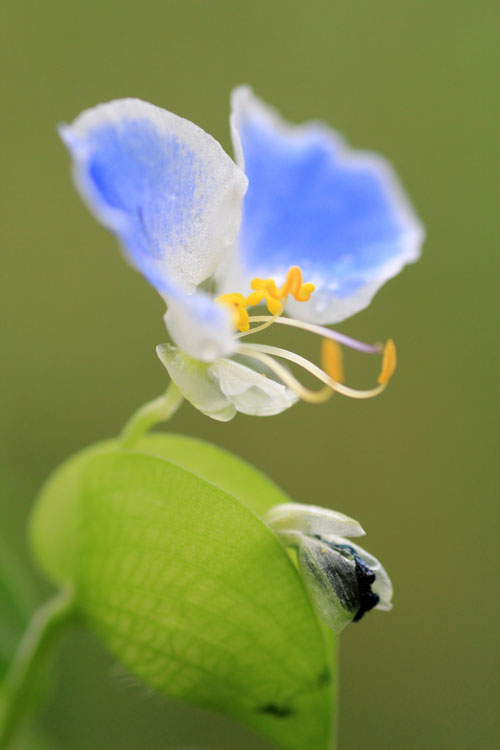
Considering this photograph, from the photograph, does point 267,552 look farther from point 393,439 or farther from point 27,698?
point 393,439

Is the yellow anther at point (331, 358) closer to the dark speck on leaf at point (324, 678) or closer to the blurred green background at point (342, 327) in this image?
the dark speck on leaf at point (324, 678)

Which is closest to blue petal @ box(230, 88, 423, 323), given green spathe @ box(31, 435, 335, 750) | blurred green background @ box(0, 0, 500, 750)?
green spathe @ box(31, 435, 335, 750)

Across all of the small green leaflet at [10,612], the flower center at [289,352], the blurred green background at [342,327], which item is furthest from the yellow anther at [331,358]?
the blurred green background at [342,327]

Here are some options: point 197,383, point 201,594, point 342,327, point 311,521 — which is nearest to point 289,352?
point 197,383

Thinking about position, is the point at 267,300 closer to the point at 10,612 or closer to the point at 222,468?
the point at 222,468

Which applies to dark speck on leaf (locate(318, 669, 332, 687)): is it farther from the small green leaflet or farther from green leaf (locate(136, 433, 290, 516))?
the small green leaflet

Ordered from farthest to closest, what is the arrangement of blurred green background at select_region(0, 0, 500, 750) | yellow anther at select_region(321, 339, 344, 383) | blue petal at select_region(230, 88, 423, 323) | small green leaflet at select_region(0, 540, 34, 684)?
blurred green background at select_region(0, 0, 500, 750) → small green leaflet at select_region(0, 540, 34, 684) → blue petal at select_region(230, 88, 423, 323) → yellow anther at select_region(321, 339, 344, 383)

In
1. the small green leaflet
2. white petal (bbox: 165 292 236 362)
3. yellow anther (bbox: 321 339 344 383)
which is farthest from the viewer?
the small green leaflet

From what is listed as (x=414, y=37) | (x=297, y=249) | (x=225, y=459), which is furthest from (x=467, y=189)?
(x=225, y=459)

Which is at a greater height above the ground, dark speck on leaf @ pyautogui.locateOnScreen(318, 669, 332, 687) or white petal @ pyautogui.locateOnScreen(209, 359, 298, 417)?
white petal @ pyautogui.locateOnScreen(209, 359, 298, 417)
